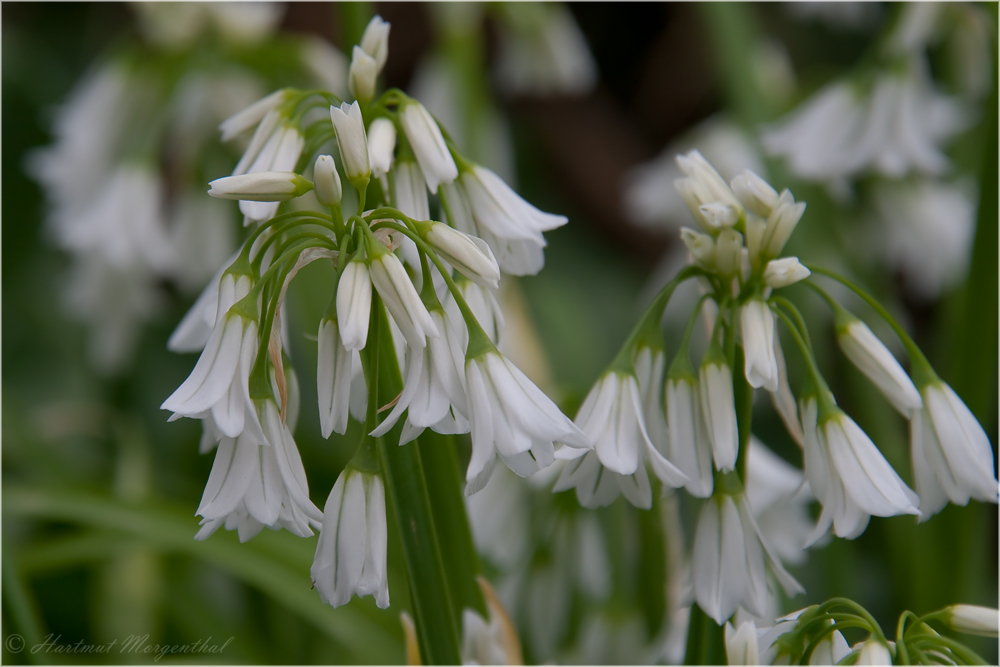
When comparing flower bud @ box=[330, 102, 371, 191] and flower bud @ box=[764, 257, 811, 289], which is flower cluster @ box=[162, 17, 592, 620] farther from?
flower bud @ box=[764, 257, 811, 289]

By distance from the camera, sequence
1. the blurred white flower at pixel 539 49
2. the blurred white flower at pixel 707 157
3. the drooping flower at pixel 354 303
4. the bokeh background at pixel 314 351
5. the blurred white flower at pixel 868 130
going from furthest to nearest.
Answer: the blurred white flower at pixel 539 49
the blurred white flower at pixel 707 157
the blurred white flower at pixel 868 130
the bokeh background at pixel 314 351
the drooping flower at pixel 354 303

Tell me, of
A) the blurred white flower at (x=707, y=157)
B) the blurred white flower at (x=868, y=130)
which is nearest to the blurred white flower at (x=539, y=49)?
the blurred white flower at (x=707, y=157)

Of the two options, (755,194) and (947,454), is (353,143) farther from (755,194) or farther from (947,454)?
(947,454)

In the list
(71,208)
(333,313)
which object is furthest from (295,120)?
(71,208)

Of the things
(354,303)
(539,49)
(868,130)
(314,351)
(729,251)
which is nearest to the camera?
(354,303)

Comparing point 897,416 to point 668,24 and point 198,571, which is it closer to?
point 198,571

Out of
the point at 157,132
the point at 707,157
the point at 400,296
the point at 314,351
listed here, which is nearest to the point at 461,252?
the point at 400,296

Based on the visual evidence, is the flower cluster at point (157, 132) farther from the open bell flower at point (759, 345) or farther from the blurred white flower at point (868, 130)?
the open bell flower at point (759, 345)
